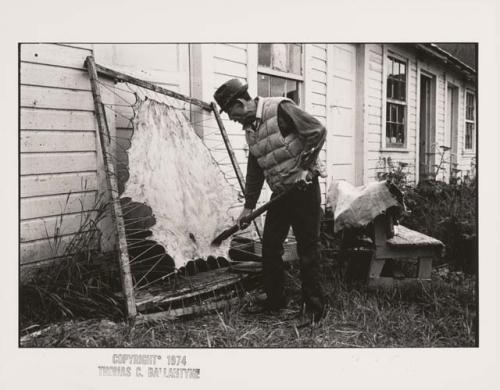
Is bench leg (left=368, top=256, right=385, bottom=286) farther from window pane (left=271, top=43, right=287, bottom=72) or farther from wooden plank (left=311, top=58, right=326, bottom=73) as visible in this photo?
wooden plank (left=311, top=58, right=326, bottom=73)

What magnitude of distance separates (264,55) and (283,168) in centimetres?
233

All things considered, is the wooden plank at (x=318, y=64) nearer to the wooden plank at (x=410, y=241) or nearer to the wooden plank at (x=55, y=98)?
the wooden plank at (x=410, y=241)

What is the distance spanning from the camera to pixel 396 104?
286 inches

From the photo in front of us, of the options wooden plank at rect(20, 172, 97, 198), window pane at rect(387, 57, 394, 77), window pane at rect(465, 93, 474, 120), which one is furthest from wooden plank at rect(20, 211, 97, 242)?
window pane at rect(465, 93, 474, 120)

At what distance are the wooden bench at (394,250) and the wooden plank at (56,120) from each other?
2.33 meters

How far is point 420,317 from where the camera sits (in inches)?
120

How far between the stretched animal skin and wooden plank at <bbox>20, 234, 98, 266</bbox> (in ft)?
1.51

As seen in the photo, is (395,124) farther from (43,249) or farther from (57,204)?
(43,249)

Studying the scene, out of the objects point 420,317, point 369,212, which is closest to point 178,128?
point 369,212

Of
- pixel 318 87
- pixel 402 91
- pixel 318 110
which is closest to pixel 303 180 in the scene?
pixel 318 110

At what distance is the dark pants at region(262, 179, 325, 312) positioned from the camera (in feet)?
9.41

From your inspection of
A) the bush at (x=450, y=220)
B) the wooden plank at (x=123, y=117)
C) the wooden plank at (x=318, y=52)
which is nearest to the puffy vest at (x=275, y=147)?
the wooden plank at (x=123, y=117)

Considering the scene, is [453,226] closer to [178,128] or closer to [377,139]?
[377,139]
